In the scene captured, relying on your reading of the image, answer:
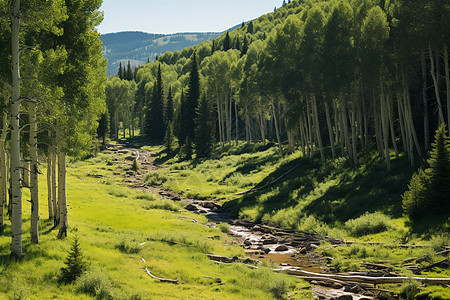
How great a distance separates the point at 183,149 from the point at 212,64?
65.0 ft

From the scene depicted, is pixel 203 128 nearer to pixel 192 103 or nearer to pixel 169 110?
pixel 192 103

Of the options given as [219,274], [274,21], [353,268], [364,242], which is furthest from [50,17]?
[274,21]

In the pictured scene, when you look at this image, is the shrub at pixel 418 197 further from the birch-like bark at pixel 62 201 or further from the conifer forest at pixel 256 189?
the birch-like bark at pixel 62 201

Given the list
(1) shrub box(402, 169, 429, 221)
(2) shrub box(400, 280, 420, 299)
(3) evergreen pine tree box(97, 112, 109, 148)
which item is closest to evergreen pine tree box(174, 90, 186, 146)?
(3) evergreen pine tree box(97, 112, 109, 148)

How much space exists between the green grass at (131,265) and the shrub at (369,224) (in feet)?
29.5

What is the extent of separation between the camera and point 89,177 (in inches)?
2386

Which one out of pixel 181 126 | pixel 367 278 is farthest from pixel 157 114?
pixel 367 278

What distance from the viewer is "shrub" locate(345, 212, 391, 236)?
26.4 m

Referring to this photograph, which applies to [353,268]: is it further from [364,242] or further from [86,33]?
[86,33]

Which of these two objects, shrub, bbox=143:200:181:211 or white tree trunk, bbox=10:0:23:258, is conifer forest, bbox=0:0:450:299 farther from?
shrub, bbox=143:200:181:211

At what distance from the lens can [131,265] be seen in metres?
18.6

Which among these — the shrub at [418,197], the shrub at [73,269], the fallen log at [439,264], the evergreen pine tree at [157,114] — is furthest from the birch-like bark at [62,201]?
the evergreen pine tree at [157,114]

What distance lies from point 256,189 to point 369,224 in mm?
20169

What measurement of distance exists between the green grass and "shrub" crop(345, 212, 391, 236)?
9.00 metres
